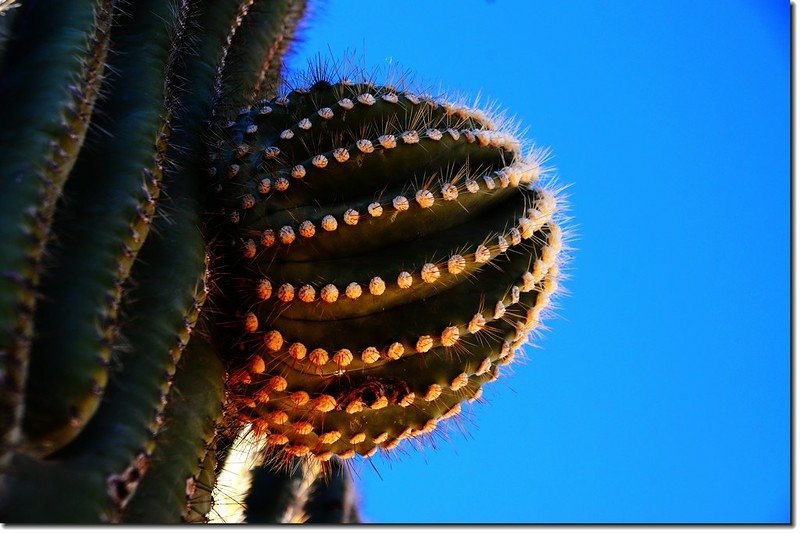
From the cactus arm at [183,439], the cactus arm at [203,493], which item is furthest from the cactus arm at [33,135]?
the cactus arm at [203,493]

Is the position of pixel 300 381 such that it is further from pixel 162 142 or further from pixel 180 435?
pixel 162 142

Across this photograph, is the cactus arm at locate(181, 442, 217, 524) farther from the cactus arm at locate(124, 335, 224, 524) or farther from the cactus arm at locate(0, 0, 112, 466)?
the cactus arm at locate(0, 0, 112, 466)

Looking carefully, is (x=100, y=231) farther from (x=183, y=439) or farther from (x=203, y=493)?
(x=203, y=493)

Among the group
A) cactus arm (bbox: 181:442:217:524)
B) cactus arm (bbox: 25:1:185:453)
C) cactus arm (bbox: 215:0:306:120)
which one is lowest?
cactus arm (bbox: 181:442:217:524)

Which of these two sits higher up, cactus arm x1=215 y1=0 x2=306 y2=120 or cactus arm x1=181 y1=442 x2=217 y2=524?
cactus arm x1=215 y1=0 x2=306 y2=120

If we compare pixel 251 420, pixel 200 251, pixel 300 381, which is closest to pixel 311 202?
pixel 200 251

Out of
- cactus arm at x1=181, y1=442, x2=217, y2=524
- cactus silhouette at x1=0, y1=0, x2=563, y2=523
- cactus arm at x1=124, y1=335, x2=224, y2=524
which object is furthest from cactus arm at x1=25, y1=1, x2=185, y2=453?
cactus arm at x1=181, y1=442, x2=217, y2=524

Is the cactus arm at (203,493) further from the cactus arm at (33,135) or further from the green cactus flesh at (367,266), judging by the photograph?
the cactus arm at (33,135)

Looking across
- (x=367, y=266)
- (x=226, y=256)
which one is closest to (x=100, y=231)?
(x=226, y=256)
